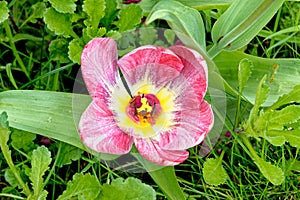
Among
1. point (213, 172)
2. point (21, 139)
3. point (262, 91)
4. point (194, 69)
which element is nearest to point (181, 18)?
point (194, 69)

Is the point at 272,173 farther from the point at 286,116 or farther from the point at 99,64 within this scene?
the point at 99,64

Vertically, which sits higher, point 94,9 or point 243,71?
point 94,9

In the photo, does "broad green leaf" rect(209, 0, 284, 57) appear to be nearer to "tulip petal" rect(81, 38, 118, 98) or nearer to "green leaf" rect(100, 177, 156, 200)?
"tulip petal" rect(81, 38, 118, 98)

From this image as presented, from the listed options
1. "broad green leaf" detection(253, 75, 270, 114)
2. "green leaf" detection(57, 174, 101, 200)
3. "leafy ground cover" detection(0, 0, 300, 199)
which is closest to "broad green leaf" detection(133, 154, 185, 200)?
"leafy ground cover" detection(0, 0, 300, 199)

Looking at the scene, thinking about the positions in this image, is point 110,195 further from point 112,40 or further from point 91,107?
point 112,40

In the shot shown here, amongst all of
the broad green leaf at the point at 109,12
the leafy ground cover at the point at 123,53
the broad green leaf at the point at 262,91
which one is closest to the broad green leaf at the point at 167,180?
the leafy ground cover at the point at 123,53

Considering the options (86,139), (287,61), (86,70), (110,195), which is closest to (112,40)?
(86,70)
